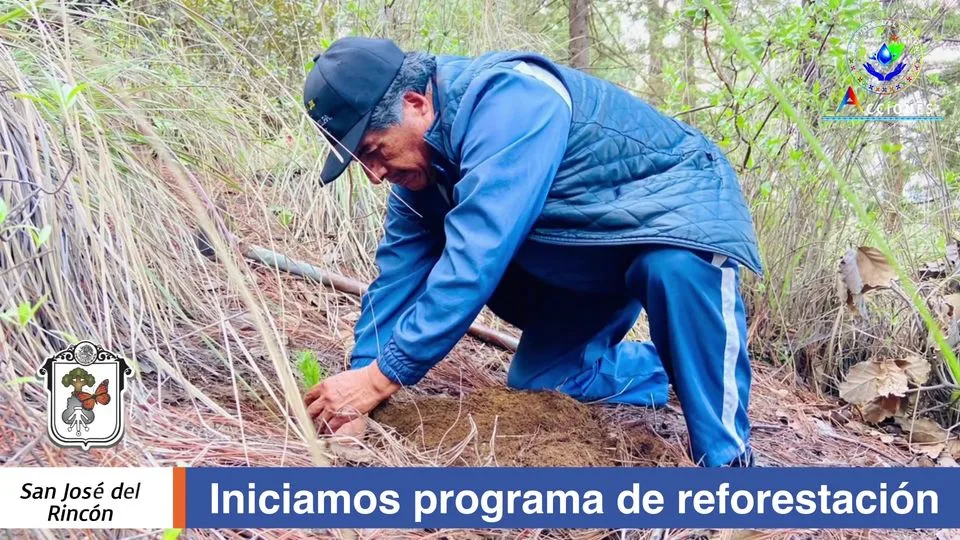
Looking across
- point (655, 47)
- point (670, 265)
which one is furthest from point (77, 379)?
point (655, 47)

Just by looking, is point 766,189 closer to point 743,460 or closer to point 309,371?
point 743,460

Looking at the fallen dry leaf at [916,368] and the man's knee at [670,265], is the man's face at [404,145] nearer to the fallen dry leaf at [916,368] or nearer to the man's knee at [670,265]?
the man's knee at [670,265]

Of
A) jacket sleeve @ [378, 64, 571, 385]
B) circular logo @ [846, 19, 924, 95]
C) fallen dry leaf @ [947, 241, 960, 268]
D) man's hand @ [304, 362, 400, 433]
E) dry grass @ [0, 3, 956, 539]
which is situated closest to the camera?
dry grass @ [0, 3, 956, 539]

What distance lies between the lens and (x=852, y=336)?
9.38 feet

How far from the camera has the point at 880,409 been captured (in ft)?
8.36

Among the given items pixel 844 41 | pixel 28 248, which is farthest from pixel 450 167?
pixel 844 41

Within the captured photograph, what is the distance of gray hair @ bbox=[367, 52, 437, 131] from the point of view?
72.9 inches

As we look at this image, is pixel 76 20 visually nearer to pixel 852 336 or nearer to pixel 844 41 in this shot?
pixel 844 41

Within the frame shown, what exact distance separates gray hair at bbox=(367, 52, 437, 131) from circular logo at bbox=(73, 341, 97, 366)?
2.53 feet

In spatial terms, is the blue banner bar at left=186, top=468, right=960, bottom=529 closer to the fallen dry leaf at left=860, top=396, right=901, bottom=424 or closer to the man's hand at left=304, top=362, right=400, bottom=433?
the man's hand at left=304, top=362, right=400, bottom=433

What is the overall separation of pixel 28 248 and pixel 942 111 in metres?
3.28

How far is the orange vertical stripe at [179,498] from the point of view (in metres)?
1.23

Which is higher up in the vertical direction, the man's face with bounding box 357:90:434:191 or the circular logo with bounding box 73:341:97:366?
the man's face with bounding box 357:90:434:191

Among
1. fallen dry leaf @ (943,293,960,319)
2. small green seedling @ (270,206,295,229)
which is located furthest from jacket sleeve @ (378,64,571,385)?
fallen dry leaf @ (943,293,960,319)
